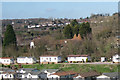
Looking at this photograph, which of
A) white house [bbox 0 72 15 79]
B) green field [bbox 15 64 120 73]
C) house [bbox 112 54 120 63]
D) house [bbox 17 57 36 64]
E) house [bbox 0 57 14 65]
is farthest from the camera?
house [bbox 0 57 14 65]

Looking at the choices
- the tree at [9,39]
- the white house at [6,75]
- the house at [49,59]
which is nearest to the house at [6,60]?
the house at [49,59]

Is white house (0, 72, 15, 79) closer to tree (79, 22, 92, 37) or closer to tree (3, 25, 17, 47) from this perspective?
tree (3, 25, 17, 47)

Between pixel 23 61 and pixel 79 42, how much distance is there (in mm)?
5169

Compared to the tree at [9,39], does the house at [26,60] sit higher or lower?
lower

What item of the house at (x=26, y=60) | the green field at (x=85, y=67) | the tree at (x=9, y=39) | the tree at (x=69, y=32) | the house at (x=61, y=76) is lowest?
the house at (x=61, y=76)

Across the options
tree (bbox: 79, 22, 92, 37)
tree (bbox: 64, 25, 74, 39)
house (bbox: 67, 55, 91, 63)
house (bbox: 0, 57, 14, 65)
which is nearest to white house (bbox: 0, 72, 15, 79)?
house (bbox: 0, 57, 14, 65)

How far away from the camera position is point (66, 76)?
61.4 ft

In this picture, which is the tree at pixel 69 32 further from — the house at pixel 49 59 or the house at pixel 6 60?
the house at pixel 6 60

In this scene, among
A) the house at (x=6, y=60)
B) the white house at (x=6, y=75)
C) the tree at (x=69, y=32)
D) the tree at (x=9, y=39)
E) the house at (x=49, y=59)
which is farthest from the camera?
the tree at (x=69, y=32)

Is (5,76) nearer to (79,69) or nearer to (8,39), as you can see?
(79,69)

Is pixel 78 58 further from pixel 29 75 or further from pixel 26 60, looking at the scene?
pixel 29 75

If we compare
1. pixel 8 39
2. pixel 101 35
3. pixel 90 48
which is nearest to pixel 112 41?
pixel 90 48

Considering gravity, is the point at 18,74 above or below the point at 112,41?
below

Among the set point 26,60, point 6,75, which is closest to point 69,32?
point 26,60
